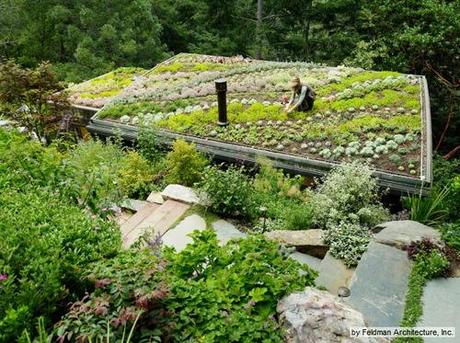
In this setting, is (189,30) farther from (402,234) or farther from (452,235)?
(452,235)

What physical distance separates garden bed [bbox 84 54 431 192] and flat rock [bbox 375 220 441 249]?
56.5 inches

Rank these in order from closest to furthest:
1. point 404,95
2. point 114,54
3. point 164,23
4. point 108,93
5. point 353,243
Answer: point 353,243 → point 404,95 → point 108,93 → point 114,54 → point 164,23

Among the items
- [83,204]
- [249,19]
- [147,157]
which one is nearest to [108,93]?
[147,157]

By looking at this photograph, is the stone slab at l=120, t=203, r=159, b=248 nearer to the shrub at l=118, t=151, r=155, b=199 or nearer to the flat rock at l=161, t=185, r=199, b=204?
the flat rock at l=161, t=185, r=199, b=204

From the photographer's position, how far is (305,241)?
521 cm

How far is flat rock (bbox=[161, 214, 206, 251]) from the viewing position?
5.45 metres

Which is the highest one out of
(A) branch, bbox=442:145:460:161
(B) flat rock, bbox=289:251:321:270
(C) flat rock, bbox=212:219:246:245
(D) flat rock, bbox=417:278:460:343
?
(D) flat rock, bbox=417:278:460:343

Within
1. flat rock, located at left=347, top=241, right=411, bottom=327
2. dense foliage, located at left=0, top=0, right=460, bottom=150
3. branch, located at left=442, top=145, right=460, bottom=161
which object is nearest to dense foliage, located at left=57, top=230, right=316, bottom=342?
flat rock, located at left=347, top=241, right=411, bottom=327

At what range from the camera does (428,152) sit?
7051 millimetres

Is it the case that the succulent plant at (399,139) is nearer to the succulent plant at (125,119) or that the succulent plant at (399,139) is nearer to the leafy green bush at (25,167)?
the succulent plant at (125,119)

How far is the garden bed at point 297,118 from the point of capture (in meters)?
7.29

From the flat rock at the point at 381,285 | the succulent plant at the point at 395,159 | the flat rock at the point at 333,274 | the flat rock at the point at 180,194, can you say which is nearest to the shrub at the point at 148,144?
the flat rock at the point at 180,194

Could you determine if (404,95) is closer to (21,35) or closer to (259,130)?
(259,130)

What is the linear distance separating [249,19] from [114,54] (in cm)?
665
